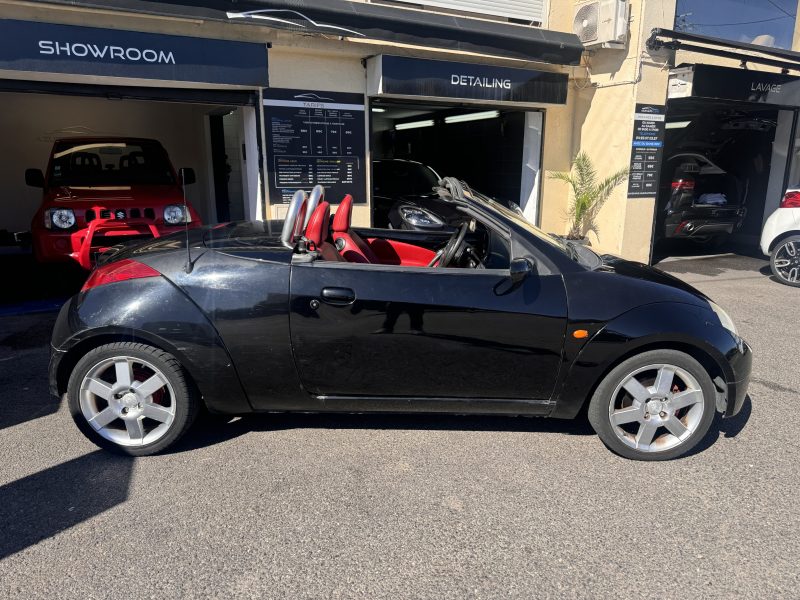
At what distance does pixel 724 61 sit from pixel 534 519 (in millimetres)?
9684

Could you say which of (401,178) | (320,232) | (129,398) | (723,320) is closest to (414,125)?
(401,178)

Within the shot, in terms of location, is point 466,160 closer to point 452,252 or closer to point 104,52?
point 104,52

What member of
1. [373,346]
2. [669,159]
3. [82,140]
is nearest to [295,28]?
[82,140]

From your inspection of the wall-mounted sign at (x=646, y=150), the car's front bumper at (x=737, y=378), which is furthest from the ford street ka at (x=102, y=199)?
the wall-mounted sign at (x=646, y=150)

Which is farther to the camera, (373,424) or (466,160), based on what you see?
(466,160)

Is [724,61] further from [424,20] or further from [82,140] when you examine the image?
[82,140]

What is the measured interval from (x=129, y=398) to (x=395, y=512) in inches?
63.4

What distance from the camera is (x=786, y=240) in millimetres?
8344

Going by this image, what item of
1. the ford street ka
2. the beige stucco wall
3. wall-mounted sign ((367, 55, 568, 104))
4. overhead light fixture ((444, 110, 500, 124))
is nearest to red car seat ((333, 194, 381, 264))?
the ford street ka

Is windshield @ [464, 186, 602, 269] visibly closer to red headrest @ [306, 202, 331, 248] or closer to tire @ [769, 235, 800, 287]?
red headrest @ [306, 202, 331, 248]

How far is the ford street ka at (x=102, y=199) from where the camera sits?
651cm

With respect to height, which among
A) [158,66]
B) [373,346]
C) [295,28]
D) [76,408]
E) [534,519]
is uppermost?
[295,28]

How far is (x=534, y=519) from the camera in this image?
9.48 feet

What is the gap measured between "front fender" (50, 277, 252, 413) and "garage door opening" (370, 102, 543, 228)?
556cm
